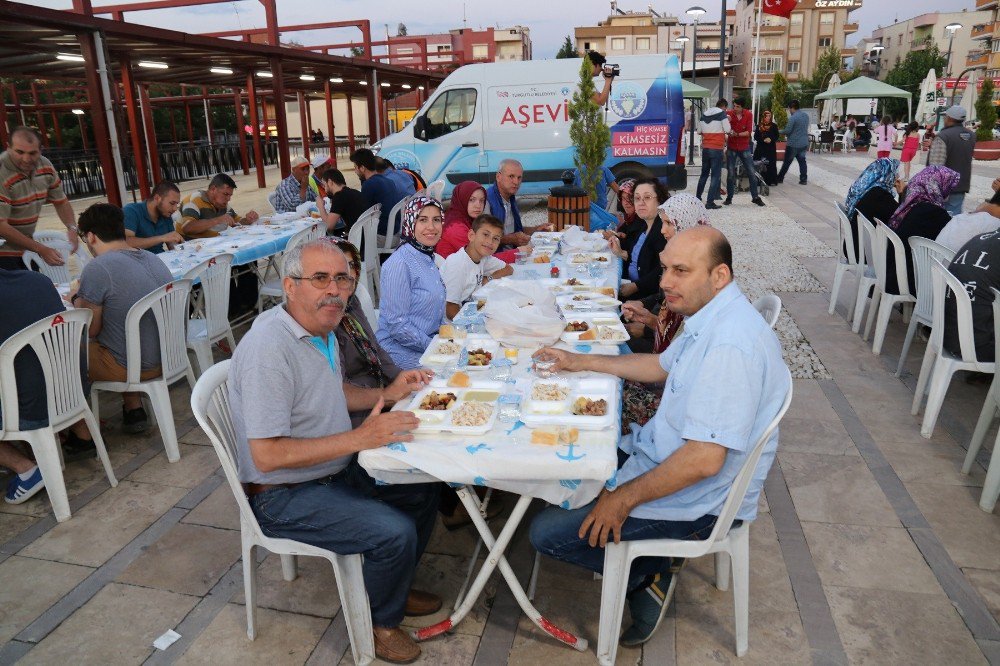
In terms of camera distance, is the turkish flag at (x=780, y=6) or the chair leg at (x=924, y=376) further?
the turkish flag at (x=780, y=6)

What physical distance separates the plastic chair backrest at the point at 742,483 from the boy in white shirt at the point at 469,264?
2130 mm

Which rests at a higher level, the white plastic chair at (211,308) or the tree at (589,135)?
the tree at (589,135)

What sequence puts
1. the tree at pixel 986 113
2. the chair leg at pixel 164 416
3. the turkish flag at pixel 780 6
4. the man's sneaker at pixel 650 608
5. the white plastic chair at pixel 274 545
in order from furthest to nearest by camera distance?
the tree at pixel 986 113 < the turkish flag at pixel 780 6 < the chair leg at pixel 164 416 < the man's sneaker at pixel 650 608 < the white plastic chair at pixel 274 545

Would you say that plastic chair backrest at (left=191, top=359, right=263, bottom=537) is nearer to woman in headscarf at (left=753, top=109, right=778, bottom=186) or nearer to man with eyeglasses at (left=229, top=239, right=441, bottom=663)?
man with eyeglasses at (left=229, top=239, right=441, bottom=663)

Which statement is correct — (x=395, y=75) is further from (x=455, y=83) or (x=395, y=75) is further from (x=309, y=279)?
(x=309, y=279)

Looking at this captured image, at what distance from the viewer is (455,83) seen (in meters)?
10.6

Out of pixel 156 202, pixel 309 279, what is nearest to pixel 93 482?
pixel 309 279

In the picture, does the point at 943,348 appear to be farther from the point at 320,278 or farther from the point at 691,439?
the point at 320,278

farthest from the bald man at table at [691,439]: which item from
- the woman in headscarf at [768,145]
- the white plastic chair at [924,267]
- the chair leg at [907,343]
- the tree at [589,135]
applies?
the woman in headscarf at [768,145]

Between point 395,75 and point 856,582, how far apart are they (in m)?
16.6

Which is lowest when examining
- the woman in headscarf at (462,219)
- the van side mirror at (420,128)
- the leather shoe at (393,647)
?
the leather shoe at (393,647)

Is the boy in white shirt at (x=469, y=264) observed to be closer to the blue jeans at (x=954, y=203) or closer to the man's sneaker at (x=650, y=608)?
the man's sneaker at (x=650, y=608)

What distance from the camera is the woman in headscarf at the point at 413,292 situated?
3.28 meters

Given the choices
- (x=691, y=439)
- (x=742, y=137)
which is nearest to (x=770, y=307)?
(x=691, y=439)
